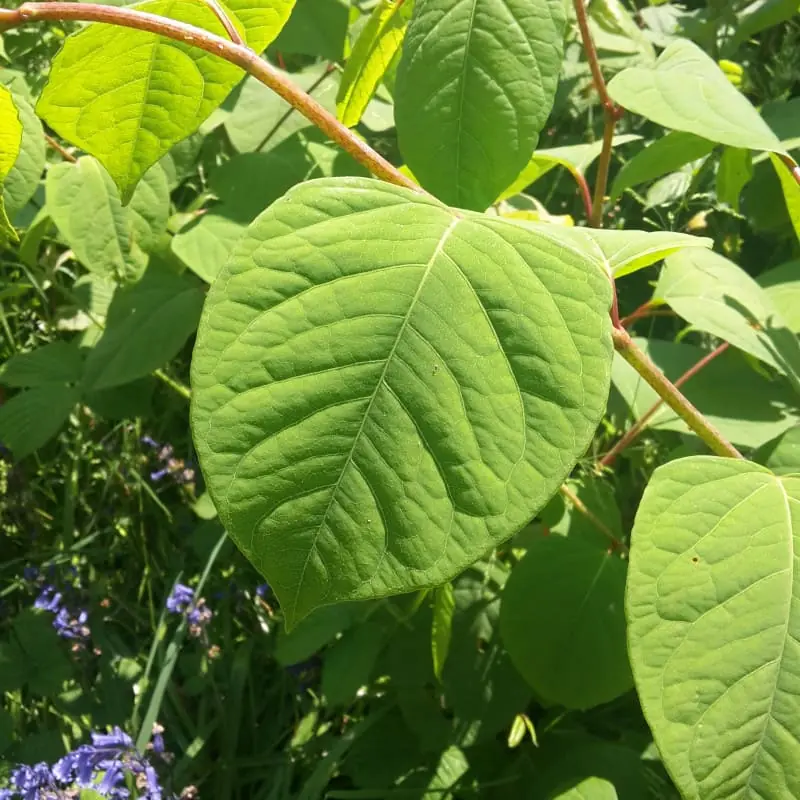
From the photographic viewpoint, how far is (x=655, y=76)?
787 mm

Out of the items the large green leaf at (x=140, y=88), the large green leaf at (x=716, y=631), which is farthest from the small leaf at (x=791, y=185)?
the large green leaf at (x=140, y=88)

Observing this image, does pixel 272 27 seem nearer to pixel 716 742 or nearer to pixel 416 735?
pixel 716 742

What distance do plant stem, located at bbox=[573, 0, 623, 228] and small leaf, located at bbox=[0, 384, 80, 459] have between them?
0.93 m

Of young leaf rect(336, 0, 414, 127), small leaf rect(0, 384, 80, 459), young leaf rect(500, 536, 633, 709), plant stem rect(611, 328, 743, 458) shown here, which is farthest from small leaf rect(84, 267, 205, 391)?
plant stem rect(611, 328, 743, 458)

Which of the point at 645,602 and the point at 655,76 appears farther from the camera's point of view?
the point at 655,76

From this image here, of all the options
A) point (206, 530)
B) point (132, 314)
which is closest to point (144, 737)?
point (206, 530)

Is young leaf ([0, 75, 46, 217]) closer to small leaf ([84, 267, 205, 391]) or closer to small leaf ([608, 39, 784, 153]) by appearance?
small leaf ([84, 267, 205, 391])

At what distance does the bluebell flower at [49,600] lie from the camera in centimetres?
129

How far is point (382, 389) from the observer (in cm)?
42

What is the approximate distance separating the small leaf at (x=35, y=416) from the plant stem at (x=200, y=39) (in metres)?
0.96

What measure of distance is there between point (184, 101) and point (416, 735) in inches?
35.9

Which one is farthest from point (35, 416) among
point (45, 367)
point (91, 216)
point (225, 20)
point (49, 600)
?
point (225, 20)

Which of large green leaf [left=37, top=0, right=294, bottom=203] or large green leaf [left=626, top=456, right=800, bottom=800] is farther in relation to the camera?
large green leaf [left=37, top=0, right=294, bottom=203]

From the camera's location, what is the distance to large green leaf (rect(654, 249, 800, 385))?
83 cm
